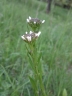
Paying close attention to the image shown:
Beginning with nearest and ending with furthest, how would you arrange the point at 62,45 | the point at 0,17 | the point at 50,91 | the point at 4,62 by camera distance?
1. the point at 50,91
2. the point at 4,62
3. the point at 62,45
4. the point at 0,17

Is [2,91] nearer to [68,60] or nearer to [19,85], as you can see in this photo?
[19,85]

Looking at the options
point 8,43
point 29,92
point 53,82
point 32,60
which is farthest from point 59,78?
point 8,43

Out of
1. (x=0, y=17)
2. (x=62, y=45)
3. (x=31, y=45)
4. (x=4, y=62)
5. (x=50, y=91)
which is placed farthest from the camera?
(x=0, y=17)

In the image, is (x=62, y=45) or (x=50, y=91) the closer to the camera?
(x=50, y=91)

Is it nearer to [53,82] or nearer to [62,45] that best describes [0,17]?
[62,45]

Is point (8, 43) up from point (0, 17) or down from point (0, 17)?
down

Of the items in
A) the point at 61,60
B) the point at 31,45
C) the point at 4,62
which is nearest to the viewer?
the point at 31,45

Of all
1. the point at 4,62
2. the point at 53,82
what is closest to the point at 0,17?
the point at 4,62

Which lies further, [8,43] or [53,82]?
[8,43]

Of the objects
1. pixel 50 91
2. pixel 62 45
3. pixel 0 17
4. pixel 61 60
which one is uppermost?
pixel 0 17
